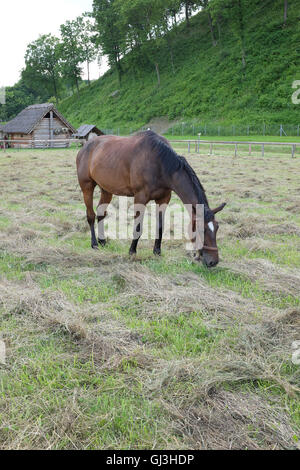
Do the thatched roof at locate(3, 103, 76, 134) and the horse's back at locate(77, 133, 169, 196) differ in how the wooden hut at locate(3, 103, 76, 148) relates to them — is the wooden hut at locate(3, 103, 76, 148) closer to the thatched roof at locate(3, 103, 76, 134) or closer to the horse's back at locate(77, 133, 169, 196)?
the thatched roof at locate(3, 103, 76, 134)

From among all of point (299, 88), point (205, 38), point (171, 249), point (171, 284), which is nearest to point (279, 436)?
point (171, 284)

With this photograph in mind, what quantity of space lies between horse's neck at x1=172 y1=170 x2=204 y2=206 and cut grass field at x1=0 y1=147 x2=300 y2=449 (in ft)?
2.67

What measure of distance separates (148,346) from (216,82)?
4204cm

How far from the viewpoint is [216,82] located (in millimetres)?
39625

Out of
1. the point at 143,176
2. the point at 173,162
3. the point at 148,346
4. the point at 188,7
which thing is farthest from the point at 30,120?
the point at 188,7

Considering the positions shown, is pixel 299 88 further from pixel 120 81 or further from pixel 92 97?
pixel 92 97

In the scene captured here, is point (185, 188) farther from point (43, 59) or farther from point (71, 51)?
point (43, 59)

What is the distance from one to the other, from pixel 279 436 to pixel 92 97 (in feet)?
208

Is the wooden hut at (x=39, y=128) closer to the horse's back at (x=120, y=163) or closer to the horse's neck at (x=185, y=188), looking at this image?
the horse's back at (x=120, y=163)

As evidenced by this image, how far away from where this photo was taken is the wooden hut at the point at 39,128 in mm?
32719

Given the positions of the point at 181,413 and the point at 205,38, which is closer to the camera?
the point at 181,413

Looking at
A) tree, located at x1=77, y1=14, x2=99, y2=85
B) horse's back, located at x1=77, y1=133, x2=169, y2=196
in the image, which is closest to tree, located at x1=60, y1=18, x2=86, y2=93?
tree, located at x1=77, y1=14, x2=99, y2=85

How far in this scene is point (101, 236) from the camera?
568 centimetres

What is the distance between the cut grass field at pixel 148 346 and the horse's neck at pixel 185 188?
0.81 metres
